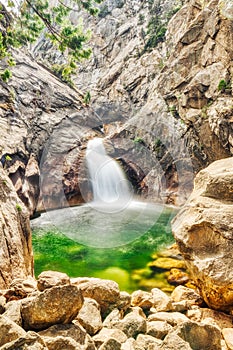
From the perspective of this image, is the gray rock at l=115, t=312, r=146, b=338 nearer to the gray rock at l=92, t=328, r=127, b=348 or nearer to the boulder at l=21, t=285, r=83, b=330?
the gray rock at l=92, t=328, r=127, b=348

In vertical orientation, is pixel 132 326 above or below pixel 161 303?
above

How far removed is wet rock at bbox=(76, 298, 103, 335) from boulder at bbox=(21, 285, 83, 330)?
0.31m

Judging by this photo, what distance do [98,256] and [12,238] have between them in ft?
17.3

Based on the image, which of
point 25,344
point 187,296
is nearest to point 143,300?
point 187,296

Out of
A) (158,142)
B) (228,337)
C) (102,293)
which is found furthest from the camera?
(158,142)

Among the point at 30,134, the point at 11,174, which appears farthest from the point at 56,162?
the point at 11,174

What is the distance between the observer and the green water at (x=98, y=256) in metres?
8.33

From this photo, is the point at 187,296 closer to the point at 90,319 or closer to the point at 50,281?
the point at 90,319

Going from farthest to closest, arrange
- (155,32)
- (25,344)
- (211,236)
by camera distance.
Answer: (155,32)
(211,236)
(25,344)

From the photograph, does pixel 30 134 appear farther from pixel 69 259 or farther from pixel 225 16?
pixel 225 16

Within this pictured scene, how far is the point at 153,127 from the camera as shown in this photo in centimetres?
2088

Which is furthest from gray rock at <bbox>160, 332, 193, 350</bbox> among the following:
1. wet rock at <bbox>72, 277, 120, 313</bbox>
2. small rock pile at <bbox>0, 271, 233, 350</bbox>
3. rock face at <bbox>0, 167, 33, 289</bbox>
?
rock face at <bbox>0, 167, 33, 289</bbox>

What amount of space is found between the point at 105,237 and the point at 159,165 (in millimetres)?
9234

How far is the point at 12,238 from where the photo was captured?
532cm
